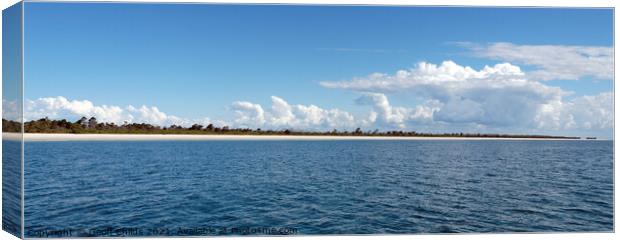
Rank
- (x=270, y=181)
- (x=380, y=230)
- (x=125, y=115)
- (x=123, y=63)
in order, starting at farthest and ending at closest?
(x=270, y=181) < (x=125, y=115) < (x=123, y=63) < (x=380, y=230)

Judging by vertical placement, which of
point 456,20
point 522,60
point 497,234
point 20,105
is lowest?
point 497,234

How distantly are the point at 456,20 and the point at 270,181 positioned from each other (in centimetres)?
1150

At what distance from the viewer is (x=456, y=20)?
56.0 ft

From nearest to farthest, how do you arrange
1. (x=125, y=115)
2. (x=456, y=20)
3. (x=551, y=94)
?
(x=456, y=20)
(x=551, y=94)
(x=125, y=115)

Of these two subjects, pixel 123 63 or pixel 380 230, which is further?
pixel 123 63

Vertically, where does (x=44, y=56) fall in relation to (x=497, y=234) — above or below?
above

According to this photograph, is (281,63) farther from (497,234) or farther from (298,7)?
(497,234)

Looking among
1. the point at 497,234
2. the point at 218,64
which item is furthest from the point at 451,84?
the point at 218,64

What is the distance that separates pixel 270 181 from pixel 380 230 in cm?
992

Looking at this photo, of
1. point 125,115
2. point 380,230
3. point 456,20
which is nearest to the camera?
point 380,230

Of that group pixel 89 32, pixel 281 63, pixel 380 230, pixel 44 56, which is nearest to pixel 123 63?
pixel 89 32

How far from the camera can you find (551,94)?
18.5 meters

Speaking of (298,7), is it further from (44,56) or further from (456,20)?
(44,56)

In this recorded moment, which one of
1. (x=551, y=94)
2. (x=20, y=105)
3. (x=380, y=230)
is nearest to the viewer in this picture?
(x=20, y=105)
